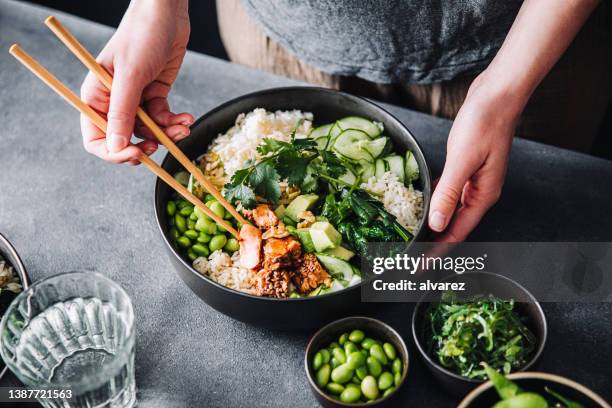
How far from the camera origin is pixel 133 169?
6.57 ft

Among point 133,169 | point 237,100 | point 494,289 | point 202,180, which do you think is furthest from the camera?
point 133,169

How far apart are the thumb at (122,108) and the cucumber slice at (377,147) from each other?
637 millimetres

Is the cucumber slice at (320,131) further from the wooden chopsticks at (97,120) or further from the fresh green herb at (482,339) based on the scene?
the fresh green herb at (482,339)

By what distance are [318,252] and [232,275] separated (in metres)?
0.23

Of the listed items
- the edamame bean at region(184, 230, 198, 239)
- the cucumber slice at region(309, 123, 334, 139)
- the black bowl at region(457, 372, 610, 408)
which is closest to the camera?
the black bowl at region(457, 372, 610, 408)

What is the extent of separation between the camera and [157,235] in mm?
1824

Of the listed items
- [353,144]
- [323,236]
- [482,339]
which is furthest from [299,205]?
[482,339]

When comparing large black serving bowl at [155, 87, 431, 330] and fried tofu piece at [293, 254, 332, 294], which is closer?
large black serving bowl at [155, 87, 431, 330]

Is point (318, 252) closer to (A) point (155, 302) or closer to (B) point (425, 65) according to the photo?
(A) point (155, 302)

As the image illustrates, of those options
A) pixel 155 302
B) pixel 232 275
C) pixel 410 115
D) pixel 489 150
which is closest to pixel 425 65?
pixel 410 115

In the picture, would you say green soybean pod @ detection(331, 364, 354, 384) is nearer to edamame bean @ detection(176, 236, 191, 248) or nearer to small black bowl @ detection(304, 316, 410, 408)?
small black bowl @ detection(304, 316, 410, 408)

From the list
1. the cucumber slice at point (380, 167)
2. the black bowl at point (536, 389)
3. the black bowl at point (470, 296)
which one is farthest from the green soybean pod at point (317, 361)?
the cucumber slice at point (380, 167)

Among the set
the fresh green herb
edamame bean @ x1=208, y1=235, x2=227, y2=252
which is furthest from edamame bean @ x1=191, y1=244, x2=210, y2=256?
the fresh green herb

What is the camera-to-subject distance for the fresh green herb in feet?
4.45
